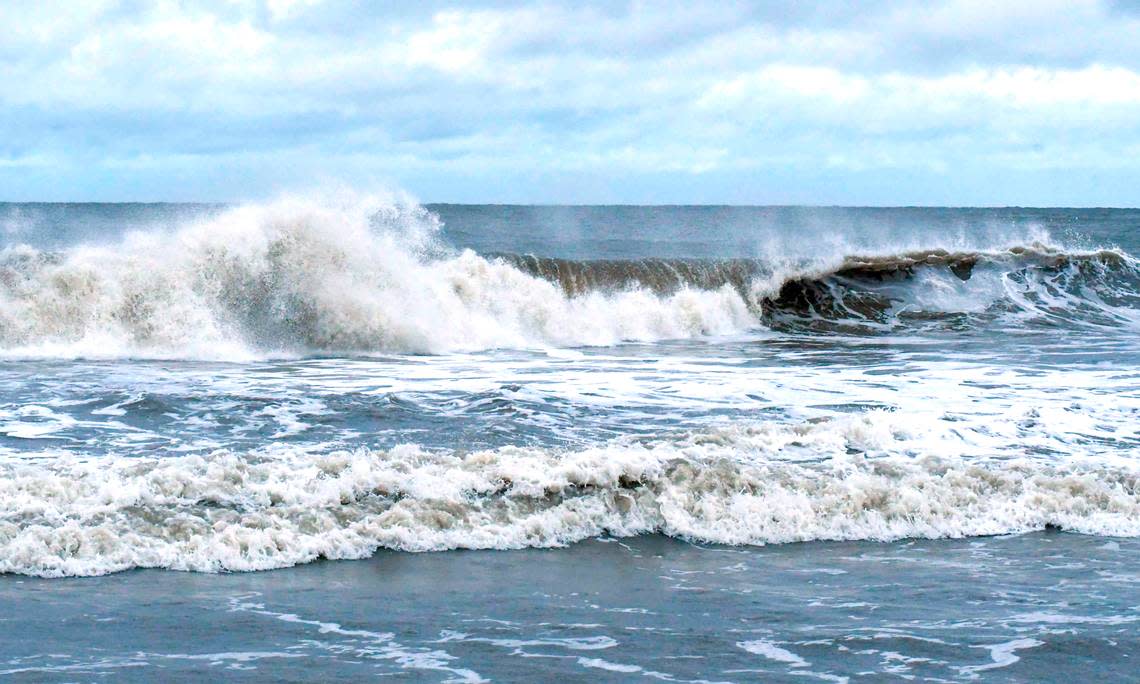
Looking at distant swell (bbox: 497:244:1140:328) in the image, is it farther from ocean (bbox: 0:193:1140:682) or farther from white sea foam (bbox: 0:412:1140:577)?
white sea foam (bbox: 0:412:1140:577)

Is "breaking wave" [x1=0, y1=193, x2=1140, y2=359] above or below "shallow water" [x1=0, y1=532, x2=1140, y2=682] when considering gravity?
above

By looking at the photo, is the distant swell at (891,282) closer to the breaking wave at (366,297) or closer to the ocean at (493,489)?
the breaking wave at (366,297)

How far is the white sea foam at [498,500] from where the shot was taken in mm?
7613

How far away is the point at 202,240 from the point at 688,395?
9.51m

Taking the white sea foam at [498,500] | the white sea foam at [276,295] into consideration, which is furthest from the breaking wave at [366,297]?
the white sea foam at [498,500]

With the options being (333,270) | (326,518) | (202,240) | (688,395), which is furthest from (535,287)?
(326,518)

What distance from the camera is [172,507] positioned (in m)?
8.10

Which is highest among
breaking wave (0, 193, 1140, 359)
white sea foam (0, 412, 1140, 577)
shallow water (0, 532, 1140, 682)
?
breaking wave (0, 193, 1140, 359)

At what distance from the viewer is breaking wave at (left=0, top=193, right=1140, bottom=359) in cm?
1784

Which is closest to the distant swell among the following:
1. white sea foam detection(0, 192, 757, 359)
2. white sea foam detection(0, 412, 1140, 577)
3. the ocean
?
white sea foam detection(0, 192, 757, 359)

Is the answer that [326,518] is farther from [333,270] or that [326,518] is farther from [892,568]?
Result: [333,270]

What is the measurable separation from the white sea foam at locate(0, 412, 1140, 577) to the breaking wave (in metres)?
8.62

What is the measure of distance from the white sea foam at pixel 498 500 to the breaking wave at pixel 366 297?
8617 millimetres

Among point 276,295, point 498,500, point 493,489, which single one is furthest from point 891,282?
point 498,500
